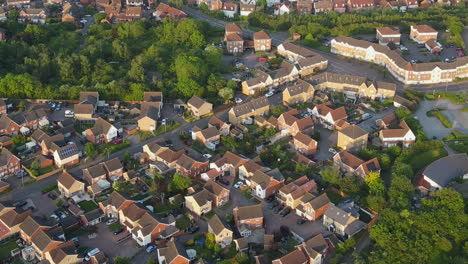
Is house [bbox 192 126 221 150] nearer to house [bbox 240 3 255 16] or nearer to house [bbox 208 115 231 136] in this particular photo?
house [bbox 208 115 231 136]

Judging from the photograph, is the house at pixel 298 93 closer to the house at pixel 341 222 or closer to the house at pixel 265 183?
the house at pixel 265 183

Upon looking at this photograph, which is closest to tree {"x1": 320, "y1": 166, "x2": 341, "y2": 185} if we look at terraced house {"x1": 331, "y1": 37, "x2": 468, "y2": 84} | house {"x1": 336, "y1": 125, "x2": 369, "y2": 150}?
house {"x1": 336, "y1": 125, "x2": 369, "y2": 150}

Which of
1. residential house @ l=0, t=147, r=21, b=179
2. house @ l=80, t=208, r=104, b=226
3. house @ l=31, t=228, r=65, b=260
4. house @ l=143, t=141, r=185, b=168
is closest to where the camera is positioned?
house @ l=31, t=228, r=65, b=260

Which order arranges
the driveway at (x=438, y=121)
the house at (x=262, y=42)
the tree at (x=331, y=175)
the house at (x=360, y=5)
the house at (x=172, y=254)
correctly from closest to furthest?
the house at (x=172, y=254)
the tree at (x=331, y=175)
the driveway at (x=438, y=121)
the house at (x=262, y=42)
the house at (x=360, y=5)

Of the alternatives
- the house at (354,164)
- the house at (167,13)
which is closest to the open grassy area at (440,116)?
the house at (354,164)

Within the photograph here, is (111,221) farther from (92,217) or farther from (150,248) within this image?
(150,248)
